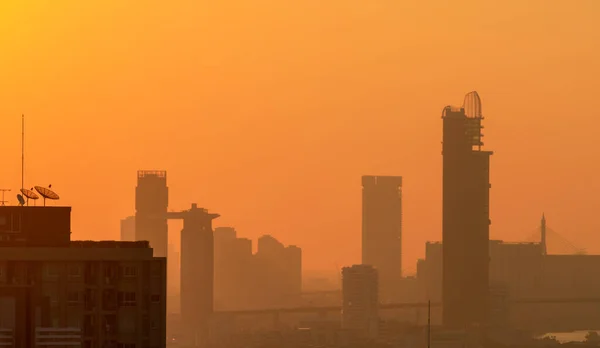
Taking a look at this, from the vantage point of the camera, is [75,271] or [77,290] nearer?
[77,290]

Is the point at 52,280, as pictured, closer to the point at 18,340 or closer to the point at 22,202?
→ the point at 18,340

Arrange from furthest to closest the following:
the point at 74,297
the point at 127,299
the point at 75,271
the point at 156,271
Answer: the point at 156,271 < the point at 127,299 < the point at 75,271 < the point at 74,297

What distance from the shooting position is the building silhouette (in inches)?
2680

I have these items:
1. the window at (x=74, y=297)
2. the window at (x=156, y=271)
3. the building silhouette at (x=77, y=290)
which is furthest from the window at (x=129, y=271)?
the window at (x=74, y=297)

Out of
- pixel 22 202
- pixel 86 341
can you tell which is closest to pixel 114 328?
pixel 86 341

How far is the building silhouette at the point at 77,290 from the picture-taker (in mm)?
68062

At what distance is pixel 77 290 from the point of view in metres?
69.6

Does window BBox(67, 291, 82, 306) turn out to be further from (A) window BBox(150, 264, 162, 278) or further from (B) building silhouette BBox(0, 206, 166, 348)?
(A) window BBox(150, 264, 162, 278)

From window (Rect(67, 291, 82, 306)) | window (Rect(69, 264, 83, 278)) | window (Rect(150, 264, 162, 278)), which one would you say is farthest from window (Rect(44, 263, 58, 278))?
window (Rect(150, 264, 162, 278))

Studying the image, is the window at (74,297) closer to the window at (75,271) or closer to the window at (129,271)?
the window at (75,271)

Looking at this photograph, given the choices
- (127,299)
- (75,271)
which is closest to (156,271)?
(127,299)

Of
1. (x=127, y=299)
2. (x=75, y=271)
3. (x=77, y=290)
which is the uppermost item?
(x=75, y=271)

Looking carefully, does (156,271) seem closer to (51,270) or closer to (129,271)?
(129,271)

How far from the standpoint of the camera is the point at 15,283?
2697 inches
